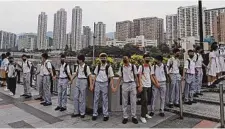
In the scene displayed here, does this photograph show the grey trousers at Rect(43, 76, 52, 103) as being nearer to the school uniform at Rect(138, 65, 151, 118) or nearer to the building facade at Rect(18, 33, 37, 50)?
the school uniform at Rect(138, 65, 151, 118)

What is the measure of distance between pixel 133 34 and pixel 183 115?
76506 mm

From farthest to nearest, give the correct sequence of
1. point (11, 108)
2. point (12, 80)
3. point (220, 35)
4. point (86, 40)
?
1. point (86, 40)
2. point (220, 35)
3. point (12, 80)
4. point (11, 108)

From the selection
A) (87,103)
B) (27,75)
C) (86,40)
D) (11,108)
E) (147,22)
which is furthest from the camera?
(147,22)

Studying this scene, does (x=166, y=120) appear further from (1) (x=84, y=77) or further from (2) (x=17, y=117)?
(2) (x=17, y=117)

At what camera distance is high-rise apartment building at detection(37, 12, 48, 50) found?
74312 mm

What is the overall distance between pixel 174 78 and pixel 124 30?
7874 centimetres

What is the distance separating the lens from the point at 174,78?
580 centimetres

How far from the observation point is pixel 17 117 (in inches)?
220

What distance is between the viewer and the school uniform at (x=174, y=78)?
5.82 m

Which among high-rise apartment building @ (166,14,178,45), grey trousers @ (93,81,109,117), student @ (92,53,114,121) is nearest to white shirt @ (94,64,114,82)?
student @ (92,53,114,121)

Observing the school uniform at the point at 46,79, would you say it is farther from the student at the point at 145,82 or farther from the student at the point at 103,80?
the student at the point at 145,82

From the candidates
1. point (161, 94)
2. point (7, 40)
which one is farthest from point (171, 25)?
point (7, 40)

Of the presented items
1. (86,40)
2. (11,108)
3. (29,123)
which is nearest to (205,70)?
(29,123)

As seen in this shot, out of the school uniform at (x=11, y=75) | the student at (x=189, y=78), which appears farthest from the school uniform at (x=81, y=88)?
the school uniform at (x=11, y=75)
